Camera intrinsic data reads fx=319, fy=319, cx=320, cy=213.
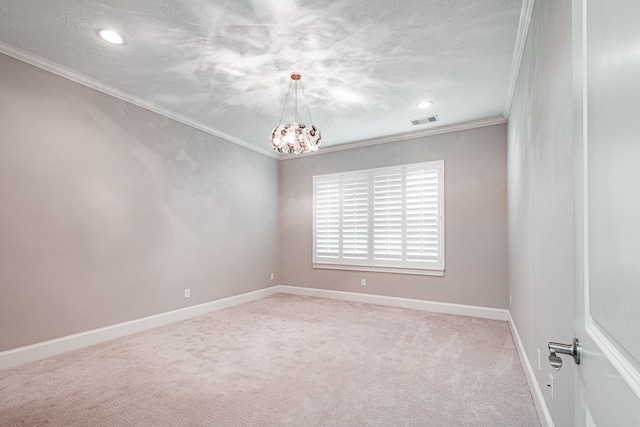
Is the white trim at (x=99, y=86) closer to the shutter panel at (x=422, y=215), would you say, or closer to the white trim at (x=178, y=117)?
the white trim at (x=178, y=117)

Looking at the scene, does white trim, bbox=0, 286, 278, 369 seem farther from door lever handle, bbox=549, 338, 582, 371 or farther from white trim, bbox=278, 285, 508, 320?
door lever handle, bbox=549, 338, 582, 371

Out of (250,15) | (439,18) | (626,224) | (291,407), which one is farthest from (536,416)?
(250,15)

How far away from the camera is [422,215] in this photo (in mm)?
4828

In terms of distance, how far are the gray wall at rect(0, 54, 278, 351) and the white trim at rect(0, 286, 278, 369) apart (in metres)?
0.07

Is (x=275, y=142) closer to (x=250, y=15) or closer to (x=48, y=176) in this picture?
(x=250, y=15)

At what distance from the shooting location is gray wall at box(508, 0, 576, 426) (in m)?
1.45

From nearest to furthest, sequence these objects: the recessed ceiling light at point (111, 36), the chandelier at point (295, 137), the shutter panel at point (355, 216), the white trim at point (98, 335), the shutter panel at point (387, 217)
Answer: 1. the recessed ceiling light at point (111, 36)
2. the white trim at point (98, 335)
3. the chandelier at point (295, 137)
4. the shutter panel at point (387, 217)
5. the shutter panel at point (355, 216)

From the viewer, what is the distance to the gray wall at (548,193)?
1.45 metres

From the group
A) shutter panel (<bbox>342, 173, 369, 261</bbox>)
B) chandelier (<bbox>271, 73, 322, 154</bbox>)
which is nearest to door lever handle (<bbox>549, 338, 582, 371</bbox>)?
chandelier (<bbox>271, 73, 322, 154</bbox>)

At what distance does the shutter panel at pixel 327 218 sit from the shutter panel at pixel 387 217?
2.36 feet

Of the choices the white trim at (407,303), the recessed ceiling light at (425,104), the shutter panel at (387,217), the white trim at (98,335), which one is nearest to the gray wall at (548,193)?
the recessed ceiling light at (425,104)

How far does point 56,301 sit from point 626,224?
160 inches

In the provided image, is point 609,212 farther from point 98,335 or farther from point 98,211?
point 98,335

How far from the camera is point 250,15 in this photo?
2.39 m
